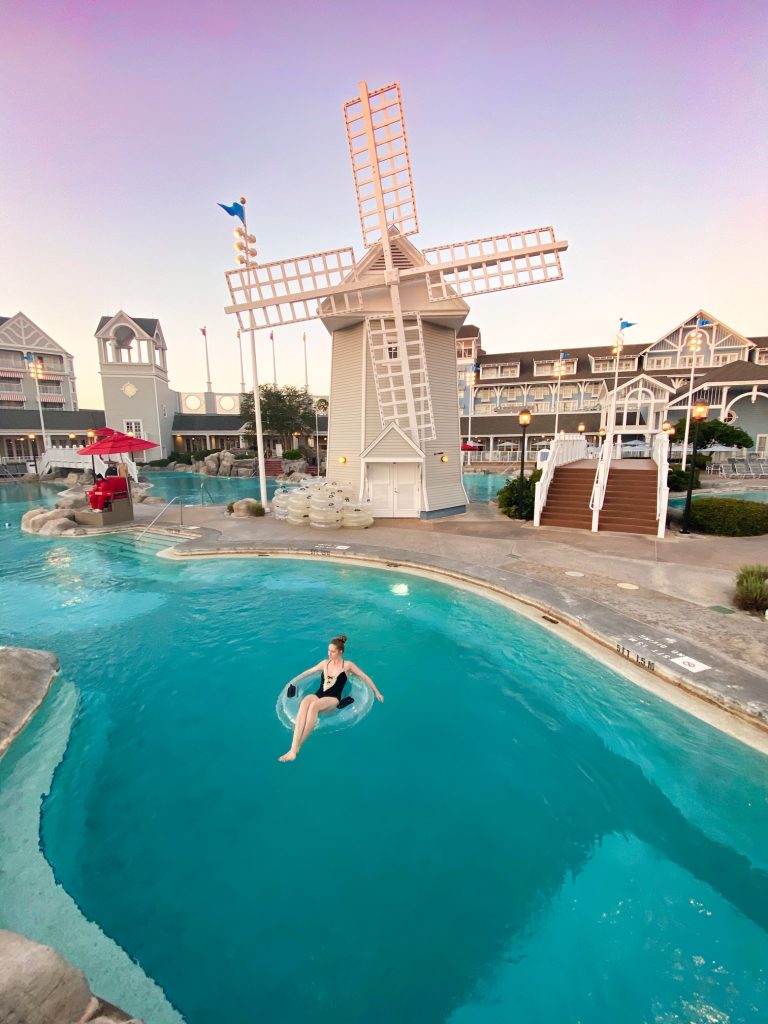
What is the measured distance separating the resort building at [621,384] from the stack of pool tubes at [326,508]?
1120 inches

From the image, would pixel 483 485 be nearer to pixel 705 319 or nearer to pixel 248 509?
pixel 248 509

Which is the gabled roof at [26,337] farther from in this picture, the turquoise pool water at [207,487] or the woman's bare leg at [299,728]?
the woman's bare leg at [299,728]

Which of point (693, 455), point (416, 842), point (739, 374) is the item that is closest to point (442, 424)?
point (693, 455)

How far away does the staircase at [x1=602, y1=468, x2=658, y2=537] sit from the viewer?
1530cm

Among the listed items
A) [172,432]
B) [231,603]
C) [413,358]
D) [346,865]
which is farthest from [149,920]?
[172,432]

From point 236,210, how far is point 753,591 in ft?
60.5

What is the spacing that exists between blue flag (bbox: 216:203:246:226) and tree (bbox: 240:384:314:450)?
33.6m

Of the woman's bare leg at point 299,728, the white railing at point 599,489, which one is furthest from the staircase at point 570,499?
the woman's bare leg at point 299,728

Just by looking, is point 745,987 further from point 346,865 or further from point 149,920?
point 149,920

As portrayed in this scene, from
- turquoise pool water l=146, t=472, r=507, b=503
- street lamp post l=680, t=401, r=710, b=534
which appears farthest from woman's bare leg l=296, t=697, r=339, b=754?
turquoise pool water l=146, t=472, r=507, b=503

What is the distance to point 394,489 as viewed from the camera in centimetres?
1872

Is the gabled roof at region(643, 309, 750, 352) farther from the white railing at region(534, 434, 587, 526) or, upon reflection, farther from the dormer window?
the white railing at region(534, 434, 587, 526)

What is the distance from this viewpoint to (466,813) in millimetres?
4719

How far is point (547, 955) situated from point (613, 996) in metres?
0.47
